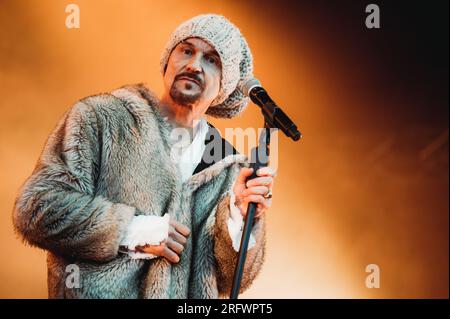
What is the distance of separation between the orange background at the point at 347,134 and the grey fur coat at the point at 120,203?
464 mm

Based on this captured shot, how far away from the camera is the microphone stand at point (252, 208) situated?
51.2 inches

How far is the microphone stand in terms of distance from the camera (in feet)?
4.26

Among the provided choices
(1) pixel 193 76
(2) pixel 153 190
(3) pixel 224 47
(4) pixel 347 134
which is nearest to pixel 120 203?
(2) pixel 153 190

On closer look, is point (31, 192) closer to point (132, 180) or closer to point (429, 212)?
Answer: point (132, 180)

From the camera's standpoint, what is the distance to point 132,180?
165 centimetres

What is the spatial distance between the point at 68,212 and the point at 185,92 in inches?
18.5

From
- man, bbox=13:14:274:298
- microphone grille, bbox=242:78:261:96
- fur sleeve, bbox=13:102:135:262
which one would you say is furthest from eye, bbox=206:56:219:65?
fur sleeve, bbox=13:102:135:262

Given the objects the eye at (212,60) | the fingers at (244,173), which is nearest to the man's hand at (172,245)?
the fingers at (244,173)

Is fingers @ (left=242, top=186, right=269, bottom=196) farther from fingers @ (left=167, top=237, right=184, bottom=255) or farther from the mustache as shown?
the mustache

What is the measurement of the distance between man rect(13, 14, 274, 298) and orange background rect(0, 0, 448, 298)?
14.6 inches

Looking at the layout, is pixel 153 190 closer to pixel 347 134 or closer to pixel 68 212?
pixel 68 212

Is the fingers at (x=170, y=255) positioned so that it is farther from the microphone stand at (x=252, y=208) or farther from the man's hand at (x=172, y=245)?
the microphone stand at (x=252, y=208)

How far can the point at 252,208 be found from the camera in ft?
4.40
